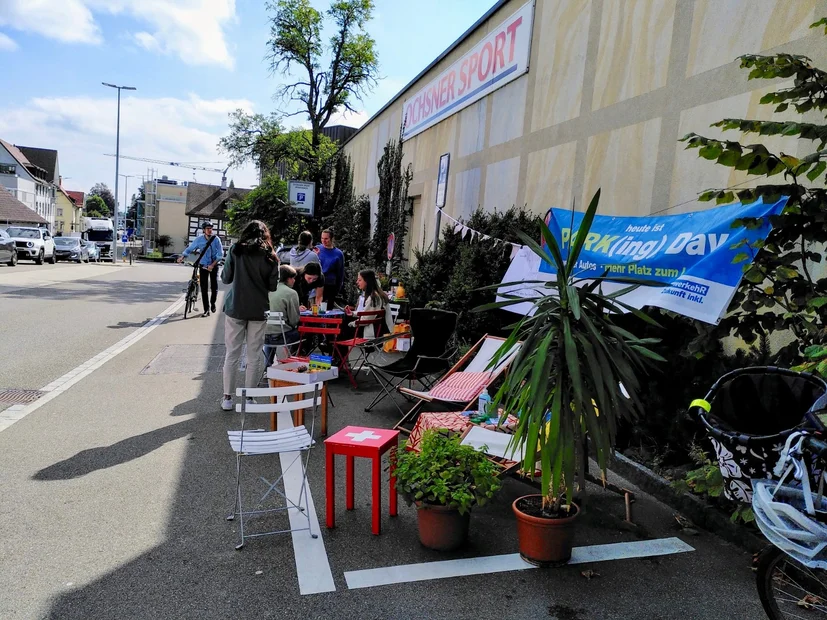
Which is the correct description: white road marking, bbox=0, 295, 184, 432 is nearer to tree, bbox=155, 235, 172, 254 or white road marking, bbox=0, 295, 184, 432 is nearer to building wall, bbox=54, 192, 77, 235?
tree, bbox=155, 235, 172, 254

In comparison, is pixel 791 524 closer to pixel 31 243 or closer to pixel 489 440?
pixel 489 440

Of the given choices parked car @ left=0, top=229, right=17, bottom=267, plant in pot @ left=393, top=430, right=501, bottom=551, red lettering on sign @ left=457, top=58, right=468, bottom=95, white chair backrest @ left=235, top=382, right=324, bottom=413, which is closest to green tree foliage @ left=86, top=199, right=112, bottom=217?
parked car @ left=0, top=229, right=17, bottom=267

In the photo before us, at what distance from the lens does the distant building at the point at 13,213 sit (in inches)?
1950

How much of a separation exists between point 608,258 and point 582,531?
2.41 m

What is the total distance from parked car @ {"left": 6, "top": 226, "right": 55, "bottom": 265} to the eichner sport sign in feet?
79.0

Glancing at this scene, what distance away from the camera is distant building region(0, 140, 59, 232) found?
63375 millimetres

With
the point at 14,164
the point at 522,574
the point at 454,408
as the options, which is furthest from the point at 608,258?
the point at 14,164

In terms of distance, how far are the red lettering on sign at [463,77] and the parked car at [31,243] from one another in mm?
25974

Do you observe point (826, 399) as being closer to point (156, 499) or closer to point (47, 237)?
point (156, 499)

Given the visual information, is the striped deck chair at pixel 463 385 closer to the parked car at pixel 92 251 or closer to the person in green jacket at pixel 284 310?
the person in green jacket at pixel 284 310

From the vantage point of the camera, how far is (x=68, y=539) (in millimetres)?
3508

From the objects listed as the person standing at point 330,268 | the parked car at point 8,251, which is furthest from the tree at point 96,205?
the person standing at point 330,268

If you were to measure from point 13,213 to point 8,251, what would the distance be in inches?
1150

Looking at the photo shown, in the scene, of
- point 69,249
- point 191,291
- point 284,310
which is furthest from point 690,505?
point 69,249
